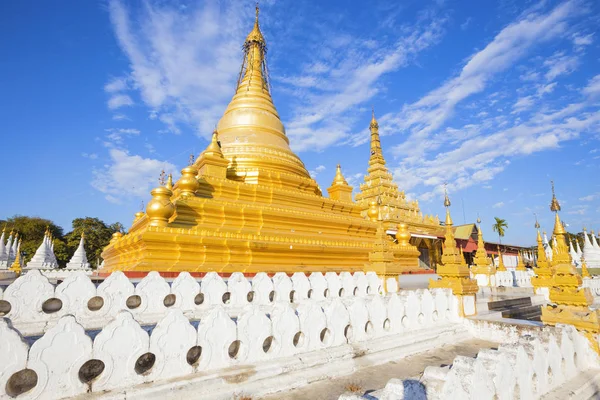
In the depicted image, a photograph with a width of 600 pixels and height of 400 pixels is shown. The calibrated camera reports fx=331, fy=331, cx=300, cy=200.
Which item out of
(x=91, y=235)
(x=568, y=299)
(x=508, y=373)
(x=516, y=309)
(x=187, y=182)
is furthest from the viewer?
(x=91, y=235)

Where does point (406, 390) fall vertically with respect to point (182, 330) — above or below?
below

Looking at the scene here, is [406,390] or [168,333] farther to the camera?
[168,333]

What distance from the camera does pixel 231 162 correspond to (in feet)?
49.2

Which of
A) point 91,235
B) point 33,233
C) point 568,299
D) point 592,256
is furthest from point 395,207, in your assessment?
point 33,233

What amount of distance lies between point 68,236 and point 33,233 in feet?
16.5

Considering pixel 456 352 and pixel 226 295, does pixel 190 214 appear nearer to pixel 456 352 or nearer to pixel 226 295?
pixel 226 295

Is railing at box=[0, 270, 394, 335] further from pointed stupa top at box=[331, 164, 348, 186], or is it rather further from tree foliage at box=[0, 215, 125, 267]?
tree foliage at box=[0, 215, 125, 267]

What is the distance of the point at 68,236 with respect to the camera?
5019cm

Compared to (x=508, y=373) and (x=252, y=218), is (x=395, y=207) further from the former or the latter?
(x=508, y=373)

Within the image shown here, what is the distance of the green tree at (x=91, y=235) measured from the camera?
1810 inches

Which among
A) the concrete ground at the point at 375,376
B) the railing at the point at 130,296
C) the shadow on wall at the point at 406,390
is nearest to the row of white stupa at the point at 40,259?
the railing at the point at 130,296

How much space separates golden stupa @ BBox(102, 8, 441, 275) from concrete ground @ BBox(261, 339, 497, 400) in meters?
3.23

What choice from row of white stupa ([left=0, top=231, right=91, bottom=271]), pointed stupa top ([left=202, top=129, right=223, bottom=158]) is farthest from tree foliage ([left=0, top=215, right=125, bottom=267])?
pointed stupa top ([left=202, top=129, right=223, bottom=158])

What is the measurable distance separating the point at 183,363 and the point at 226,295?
3330 mm
